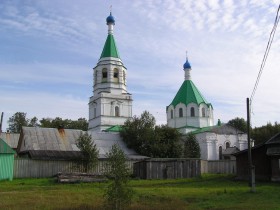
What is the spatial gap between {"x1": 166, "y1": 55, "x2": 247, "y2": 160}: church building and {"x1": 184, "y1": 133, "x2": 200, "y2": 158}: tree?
10.7 feet

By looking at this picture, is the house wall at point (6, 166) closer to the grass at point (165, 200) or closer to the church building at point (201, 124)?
the grass at point (165, 200)

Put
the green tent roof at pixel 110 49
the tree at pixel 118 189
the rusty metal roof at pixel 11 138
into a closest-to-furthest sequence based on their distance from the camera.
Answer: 1. the tree at pixel 118 189
2. the rusty metal roof at pixel 11 138
3. the green tent roof at pixel 110 49

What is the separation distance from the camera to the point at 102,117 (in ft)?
220

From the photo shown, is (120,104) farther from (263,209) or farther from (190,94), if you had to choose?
(263,209)

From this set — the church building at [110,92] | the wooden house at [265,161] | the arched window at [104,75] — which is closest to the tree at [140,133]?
the wooden house at [265,161]

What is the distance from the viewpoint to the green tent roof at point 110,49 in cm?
6819

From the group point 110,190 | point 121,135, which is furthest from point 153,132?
point 110,190

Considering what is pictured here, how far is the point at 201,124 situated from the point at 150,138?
2122 cm

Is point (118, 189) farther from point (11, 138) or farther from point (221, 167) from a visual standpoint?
point (11, 138)

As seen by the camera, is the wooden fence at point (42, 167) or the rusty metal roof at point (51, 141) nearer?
the wooden fence at point (42, 167)

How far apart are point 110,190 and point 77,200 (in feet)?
14.9

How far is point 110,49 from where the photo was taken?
68.4m

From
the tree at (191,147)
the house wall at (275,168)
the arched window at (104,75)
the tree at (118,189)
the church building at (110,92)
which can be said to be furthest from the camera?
the arched window at (104,75)

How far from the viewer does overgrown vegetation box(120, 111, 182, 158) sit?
48.4 metres
